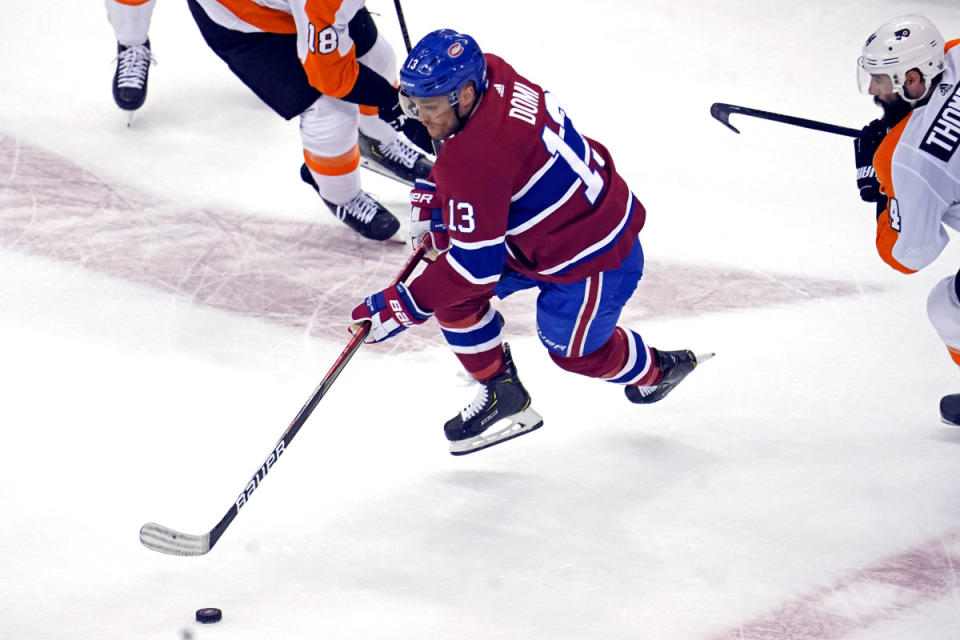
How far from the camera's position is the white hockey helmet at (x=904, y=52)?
2.67 meters

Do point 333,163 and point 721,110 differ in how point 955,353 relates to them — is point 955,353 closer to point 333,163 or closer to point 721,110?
point 721,110

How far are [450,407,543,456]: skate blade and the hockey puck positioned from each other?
85 cm

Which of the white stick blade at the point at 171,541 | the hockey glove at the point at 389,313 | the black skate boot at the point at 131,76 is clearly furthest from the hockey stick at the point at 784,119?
the black skate boot at the point at 131,76

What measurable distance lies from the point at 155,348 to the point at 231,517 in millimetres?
1012

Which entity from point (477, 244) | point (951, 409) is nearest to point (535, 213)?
point (477, 244)

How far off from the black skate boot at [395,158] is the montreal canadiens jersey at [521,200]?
164 centimetres

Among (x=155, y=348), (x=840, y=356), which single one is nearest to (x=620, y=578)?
(x=840, y=356)

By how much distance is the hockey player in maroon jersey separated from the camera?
7.79 feet

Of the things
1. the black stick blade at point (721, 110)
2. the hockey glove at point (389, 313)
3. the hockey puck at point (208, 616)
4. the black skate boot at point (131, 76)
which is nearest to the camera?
the hockey puck at point (208, 616)

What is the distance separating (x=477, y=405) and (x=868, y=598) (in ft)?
3.40

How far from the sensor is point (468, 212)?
7.77ft

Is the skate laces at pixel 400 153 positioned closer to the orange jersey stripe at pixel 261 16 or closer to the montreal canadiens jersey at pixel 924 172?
the orange jersey stripe at pixel 261 16

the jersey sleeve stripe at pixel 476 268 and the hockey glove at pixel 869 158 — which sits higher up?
the hockey glove at pixel 869 158

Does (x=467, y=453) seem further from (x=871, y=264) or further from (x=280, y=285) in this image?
(x=871, y=264)
